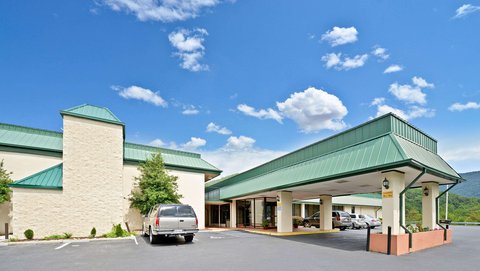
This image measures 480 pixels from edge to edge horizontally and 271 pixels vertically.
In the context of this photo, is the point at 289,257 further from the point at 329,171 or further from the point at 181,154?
the point at 181,154

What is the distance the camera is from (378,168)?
11.6 meters

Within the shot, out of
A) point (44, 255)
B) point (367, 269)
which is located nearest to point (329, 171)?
point (367, 269)

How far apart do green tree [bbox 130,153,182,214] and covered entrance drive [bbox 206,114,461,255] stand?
6237 millimetres

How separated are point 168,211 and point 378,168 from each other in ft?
31.2

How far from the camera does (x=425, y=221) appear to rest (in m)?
15.5

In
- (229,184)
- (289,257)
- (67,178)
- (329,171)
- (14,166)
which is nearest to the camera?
(289,257)

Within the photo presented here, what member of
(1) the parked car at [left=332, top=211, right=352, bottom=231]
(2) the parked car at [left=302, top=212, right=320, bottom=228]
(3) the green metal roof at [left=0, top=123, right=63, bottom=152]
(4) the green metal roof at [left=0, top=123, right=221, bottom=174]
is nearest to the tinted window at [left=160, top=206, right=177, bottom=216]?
(4) the green metal roof at [left=0, top=123, right=221, bottom=174]

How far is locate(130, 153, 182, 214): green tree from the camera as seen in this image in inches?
877

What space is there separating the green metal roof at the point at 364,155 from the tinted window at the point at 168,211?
22.7ft

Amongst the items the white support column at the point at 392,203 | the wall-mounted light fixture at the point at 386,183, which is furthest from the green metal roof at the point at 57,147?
the white support column at the point at 392,203

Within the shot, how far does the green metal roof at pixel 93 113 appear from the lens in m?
19.8

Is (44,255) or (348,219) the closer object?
(44,255)

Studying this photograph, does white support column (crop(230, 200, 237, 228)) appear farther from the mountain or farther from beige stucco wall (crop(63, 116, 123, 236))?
the mountain

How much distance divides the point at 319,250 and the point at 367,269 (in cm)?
392
